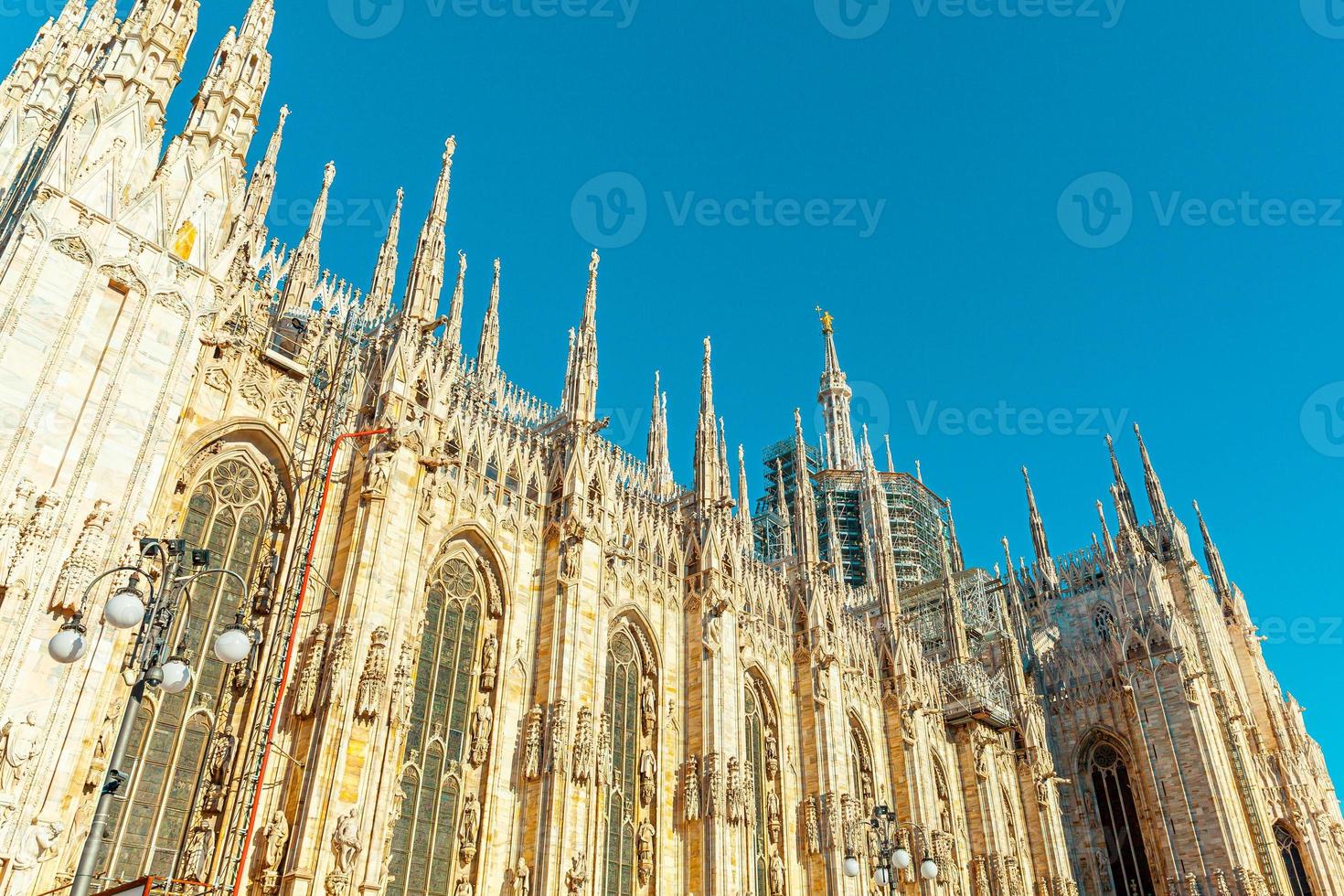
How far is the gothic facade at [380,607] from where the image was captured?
17.0 meters

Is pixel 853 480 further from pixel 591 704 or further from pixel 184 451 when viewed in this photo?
pixel 184 451

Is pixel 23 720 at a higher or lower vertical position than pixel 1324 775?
lower

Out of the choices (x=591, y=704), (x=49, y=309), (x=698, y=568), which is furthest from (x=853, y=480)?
(x=49, y=309)

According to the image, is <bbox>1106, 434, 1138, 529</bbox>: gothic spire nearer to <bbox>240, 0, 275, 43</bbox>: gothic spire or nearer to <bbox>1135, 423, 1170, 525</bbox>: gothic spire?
→ <bbox>1135, 423, 1170, 525</bbox>: gothic spire

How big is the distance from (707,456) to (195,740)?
64.4 feet

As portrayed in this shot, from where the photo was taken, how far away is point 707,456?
34531mm

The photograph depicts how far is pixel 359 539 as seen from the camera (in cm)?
2141

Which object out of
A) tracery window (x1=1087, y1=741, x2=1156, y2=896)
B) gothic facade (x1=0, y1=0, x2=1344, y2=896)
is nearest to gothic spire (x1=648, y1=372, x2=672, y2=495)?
gothic facade (x1=0, y1=0, x2=1344, y2=896)

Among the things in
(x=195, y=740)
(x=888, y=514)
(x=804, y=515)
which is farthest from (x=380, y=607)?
(x=888, y=514)

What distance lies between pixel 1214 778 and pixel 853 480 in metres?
26.6

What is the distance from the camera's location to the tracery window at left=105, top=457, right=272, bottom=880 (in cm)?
1741

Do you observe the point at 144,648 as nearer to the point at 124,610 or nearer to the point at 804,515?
the point at 124,610

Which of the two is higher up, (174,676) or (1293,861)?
(1293,861)

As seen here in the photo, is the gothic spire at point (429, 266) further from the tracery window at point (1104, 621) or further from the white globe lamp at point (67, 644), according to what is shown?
the tracery window at point (1104, 621)
